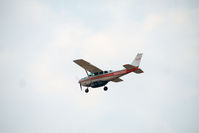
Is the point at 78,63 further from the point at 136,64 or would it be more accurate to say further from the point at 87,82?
the point at 136,64

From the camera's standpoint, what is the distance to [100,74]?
157 feet

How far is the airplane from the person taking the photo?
4672 centimetres

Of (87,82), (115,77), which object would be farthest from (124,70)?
(87,82)

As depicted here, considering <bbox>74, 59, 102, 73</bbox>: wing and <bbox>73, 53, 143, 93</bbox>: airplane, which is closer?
<bbox>74, 59, 102, 73</bbox>: wing

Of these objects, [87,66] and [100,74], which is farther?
[100,74]

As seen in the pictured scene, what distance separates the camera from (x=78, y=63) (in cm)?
4672

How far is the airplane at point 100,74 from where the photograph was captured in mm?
46719

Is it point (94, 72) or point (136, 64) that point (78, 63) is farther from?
point (136, 64)

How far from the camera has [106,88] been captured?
48969 millimetres

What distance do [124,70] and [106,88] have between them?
359cm

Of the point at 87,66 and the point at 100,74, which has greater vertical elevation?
the point at 87,66

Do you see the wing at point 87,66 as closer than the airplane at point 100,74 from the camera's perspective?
Yes

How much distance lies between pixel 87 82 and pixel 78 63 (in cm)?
298

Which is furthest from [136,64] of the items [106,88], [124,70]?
[106,88]
